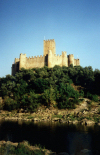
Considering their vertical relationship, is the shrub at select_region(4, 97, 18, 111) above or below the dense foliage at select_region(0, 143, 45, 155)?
above

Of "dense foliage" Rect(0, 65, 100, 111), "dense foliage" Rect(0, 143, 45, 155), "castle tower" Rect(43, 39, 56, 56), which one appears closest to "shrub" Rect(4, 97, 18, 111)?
"dense foliage" Rect(0, 65, 100, 111)

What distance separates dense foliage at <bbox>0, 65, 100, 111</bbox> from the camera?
2353cm

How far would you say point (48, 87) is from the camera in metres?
26.0

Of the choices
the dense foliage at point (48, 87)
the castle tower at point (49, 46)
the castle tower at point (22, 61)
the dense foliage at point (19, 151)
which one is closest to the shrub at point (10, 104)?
the dense foliage at point (48, 87)

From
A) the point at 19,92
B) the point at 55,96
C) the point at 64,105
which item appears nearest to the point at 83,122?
the point at 64,105

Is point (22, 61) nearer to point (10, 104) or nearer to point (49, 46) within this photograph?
point (49, 46)

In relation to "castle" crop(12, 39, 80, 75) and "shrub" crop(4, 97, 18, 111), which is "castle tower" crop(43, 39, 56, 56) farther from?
"shrub" crop(4, 97, 18, 111)

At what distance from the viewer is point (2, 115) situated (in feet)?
73.6

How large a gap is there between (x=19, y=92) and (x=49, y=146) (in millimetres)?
16923

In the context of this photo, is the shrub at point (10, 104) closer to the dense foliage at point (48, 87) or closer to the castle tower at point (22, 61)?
the dense foliage at point (48, 87)

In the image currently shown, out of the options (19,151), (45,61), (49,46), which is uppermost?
(49,46)

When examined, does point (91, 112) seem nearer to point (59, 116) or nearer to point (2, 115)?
point (59, 116)

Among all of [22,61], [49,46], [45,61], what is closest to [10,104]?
[22,61]

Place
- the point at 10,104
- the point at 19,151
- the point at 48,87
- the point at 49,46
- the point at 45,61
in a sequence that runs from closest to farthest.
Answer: the point at 19,151
the point at 10,104
the point at 48,87
the point at 45,61
the point at 49,46
